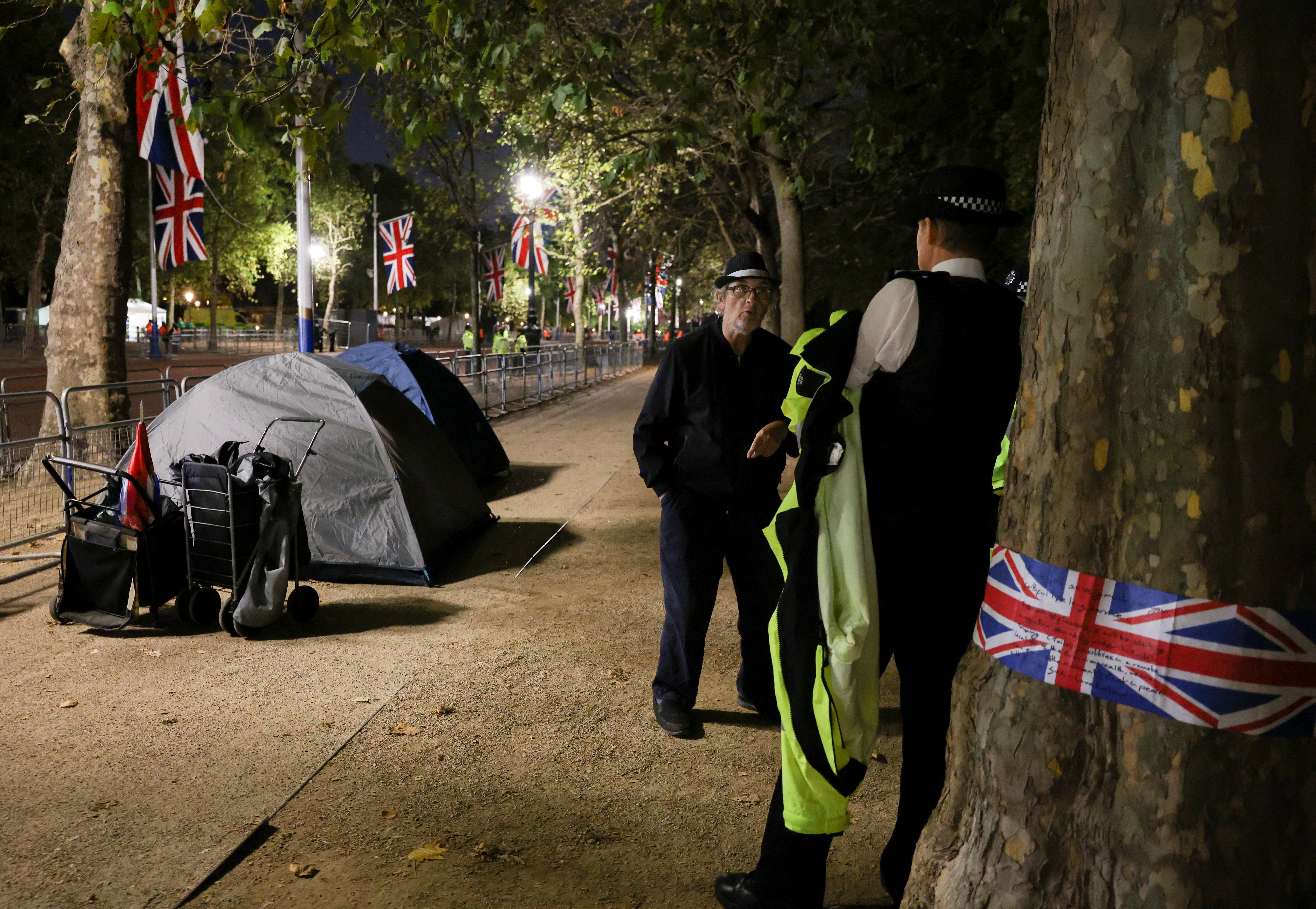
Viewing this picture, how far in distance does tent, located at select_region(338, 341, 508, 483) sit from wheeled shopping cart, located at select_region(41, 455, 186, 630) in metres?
4.71

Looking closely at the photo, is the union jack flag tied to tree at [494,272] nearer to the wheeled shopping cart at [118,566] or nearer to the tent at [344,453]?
the tent at [344,453]

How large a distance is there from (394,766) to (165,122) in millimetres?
8950

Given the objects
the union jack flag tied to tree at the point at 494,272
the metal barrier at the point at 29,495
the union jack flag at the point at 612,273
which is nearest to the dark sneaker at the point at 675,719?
the metal barrier at the point at 29,495

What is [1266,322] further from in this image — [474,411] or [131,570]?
[474,411]

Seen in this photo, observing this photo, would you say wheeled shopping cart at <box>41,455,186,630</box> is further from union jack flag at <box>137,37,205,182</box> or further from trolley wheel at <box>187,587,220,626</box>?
union jack flag at <box>137,37,205,182</box>

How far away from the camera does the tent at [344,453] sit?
7.45 m

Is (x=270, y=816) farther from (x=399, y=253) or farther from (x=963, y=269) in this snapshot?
(x=399, y=253)

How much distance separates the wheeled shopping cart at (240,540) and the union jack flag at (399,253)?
53.0ft

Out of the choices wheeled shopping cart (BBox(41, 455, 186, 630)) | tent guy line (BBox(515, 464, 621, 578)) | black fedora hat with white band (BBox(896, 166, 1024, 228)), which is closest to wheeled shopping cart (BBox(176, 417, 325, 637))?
wheeled shopping cart (BBox(41, 455, 186, 630))

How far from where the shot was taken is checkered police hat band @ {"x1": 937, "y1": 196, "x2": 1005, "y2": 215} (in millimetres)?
2842

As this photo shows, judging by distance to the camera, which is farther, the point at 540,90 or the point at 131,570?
the point at 540,90

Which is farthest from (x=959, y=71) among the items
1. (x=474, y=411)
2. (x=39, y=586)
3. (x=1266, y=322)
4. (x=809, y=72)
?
(x=1266, y=322)

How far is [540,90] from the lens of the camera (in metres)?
8.10

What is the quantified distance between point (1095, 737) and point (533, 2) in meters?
6.47
